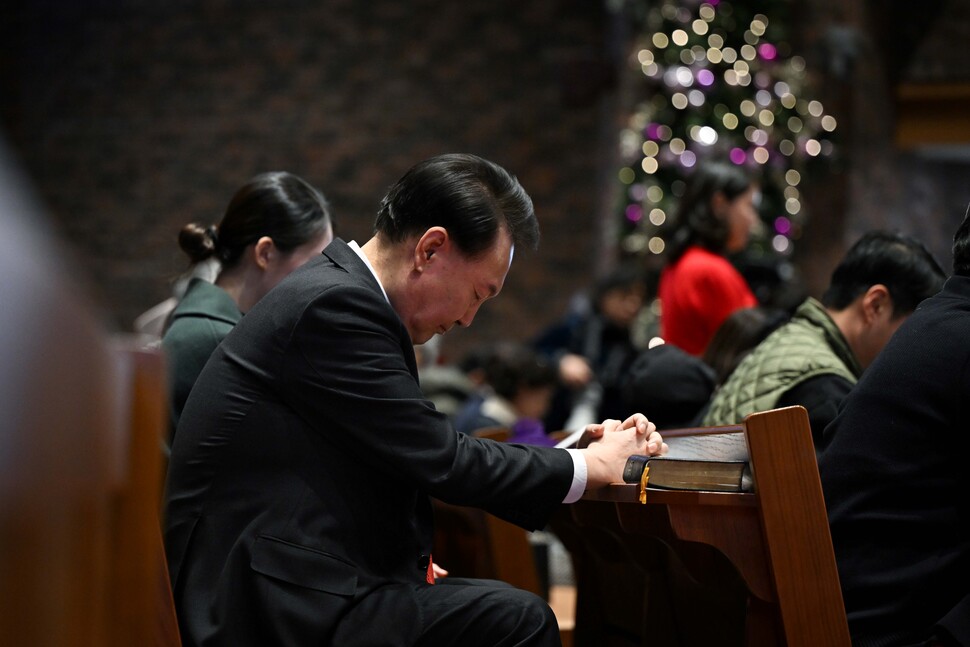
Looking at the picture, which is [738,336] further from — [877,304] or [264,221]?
[264,221]

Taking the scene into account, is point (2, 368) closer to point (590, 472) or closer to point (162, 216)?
point (590, 472)

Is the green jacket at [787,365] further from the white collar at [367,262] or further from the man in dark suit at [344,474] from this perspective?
the white collar at [367,262]

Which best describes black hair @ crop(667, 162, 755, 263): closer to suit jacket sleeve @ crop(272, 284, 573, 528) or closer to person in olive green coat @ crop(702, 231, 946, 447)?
person in olive green coat @ crop(702, 231, 946, 447)

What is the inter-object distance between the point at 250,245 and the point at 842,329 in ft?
4.36

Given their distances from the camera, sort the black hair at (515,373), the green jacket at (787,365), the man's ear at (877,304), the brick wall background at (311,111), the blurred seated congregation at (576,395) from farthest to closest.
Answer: the brick wall background at (311,111) < the black hair at (515,373) < the man's ear at (877,304) < the green jacket at (787,365) < the blurred seated congregation at (576,395)

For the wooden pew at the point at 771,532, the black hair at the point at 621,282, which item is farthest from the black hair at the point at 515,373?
the wooden pew at the point at 771,532

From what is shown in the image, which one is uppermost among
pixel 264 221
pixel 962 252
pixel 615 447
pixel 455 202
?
pixel 455 202

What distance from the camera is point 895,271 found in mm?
2402

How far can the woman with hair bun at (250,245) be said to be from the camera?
2537mm

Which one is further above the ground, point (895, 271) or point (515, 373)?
point (895, 271)

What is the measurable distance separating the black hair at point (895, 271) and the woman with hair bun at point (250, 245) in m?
1.17

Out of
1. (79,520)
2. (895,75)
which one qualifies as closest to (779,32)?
(895,75)

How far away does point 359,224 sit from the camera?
844 cm

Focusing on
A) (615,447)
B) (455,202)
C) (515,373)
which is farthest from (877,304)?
(515,373)
